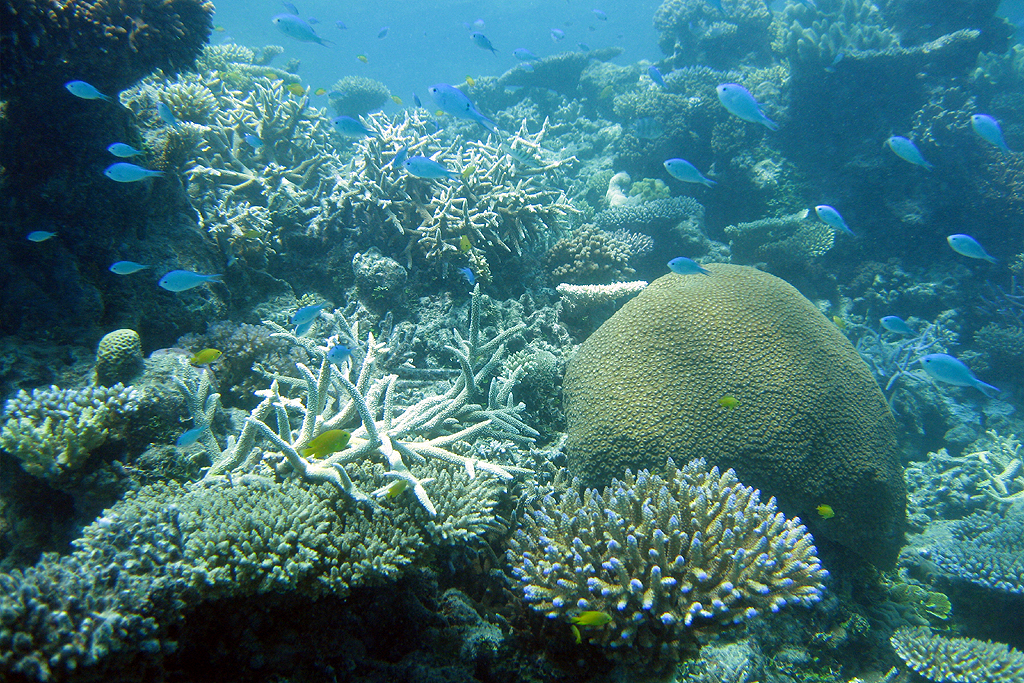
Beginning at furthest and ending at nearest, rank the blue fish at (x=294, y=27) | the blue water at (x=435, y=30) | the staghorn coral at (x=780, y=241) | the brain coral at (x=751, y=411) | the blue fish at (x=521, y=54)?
the blue water at (x=435, y=30)
the blue fish at (x=521, y=54)
the blue fish at (x=294, y=27)
the staghorn coral at (x=780, y=241)
the brain coral at (x=751, y=411)

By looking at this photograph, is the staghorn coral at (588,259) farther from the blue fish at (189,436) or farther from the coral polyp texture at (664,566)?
the blue fish at (189,436)

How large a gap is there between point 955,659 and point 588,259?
4681mm

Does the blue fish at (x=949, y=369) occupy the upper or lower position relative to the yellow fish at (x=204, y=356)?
upper

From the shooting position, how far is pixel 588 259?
508cm

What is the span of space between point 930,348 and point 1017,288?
2451mm

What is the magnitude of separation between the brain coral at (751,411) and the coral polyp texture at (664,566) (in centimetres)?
56

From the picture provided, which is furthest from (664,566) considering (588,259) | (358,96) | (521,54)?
(358,96)

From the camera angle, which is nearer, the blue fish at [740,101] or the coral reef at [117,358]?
the coral reef at [117,358]

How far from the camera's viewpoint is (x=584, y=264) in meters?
5.05

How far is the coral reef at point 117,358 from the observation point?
10.2 feet

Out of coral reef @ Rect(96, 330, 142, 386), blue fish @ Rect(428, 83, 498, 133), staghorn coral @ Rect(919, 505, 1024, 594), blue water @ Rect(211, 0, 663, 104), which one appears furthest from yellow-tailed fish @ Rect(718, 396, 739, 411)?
blue water @ Rect(211, 0, 663, 104)

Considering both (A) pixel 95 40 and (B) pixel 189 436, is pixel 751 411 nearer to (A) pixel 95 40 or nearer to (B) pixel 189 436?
(B) pixel 189 436

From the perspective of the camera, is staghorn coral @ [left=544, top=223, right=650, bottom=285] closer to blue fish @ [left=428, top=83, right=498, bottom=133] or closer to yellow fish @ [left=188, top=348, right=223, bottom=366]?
blue fish @ [left=428, top=83, right=498, bottom=133]

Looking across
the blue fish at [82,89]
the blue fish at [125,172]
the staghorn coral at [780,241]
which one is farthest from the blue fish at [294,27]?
the staghorn coral at [780,241]
